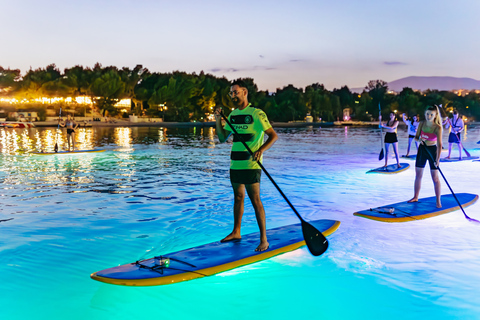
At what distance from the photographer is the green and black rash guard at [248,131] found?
18.7 ft

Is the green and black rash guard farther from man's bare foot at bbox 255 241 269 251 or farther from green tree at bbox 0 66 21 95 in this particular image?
green tree at bbox 0 66 21 95

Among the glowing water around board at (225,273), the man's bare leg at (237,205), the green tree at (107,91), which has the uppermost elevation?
the green tree at (107,91)

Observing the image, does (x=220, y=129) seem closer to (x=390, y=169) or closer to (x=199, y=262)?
(x=199, y=262)

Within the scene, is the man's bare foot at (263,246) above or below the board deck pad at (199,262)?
above

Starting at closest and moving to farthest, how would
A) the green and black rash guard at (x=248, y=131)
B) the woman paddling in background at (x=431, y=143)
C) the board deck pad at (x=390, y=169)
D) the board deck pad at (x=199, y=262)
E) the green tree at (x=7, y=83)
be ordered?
1. the board deck pad at (x=199, y=262)
2. the green and black rash guard at (x=248, y=131)
3. the woman paddling in background at (x=431, y=143)
4. the board deck pad at (x=390, y=169)
5. the green tree at (x=7, y=83)

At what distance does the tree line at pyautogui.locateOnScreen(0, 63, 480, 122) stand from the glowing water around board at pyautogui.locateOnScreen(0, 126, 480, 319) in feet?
285

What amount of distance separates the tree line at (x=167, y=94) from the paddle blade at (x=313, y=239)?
9157 centimetres

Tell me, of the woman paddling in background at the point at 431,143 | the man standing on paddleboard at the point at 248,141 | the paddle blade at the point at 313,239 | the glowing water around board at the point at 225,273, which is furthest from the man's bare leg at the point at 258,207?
the woman paddling in background at the point at 431,143

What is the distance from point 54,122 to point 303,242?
8927 cm

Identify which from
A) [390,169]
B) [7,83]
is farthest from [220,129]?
[7,83]

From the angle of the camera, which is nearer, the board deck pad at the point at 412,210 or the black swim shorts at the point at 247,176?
the black swim shorts at the point at 247,176

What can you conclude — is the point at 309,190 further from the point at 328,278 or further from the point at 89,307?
the point at 89,307

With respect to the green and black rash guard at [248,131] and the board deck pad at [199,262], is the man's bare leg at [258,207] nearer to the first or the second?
the board deck pad at [199,262]

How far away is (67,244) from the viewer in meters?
6.92
